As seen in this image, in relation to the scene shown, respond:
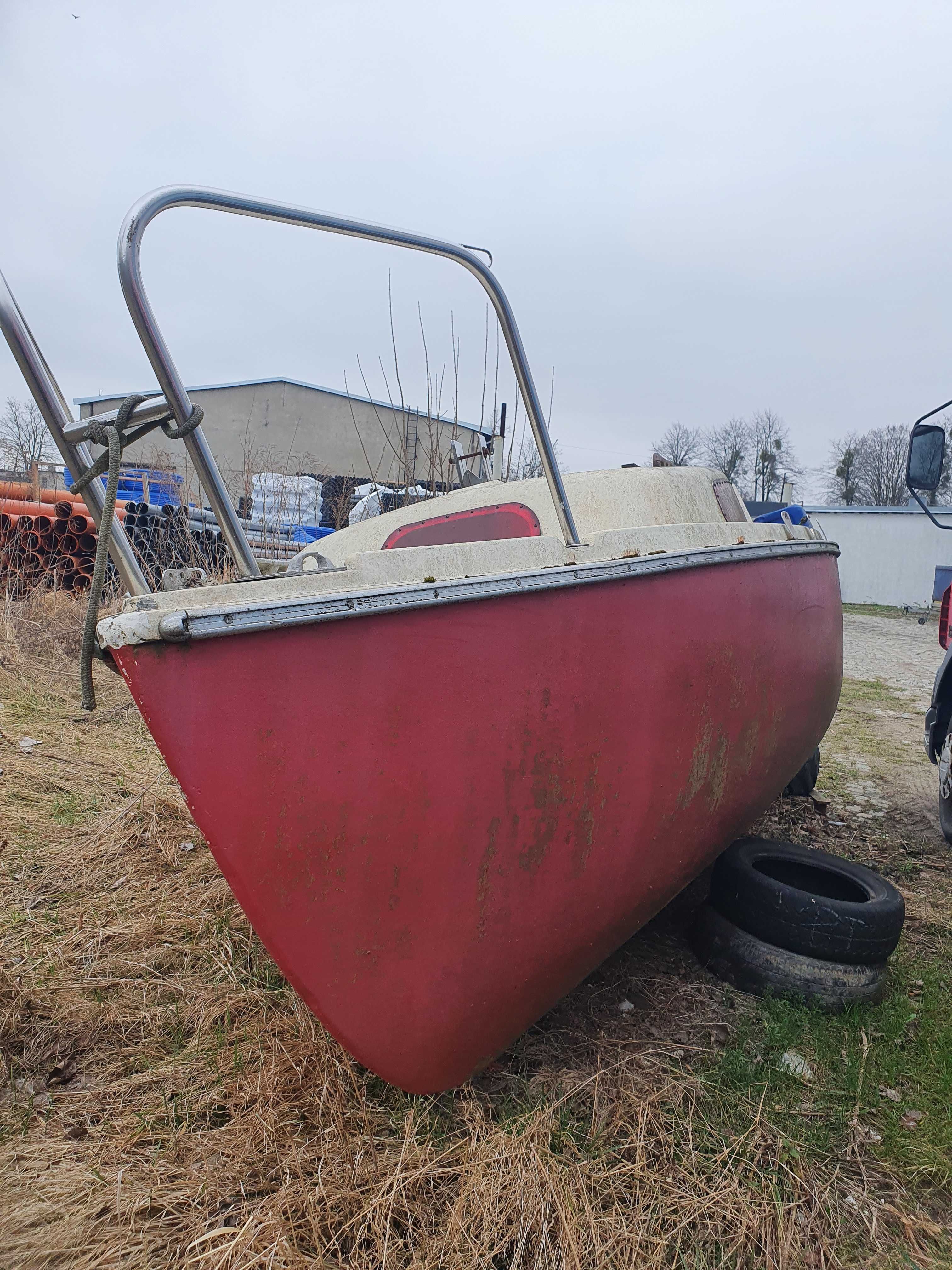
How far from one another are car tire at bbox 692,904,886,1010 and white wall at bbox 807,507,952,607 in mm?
21023

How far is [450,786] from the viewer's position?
158 centimetres

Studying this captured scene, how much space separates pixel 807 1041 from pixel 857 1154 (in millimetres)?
369

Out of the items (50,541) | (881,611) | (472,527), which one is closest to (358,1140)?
(472,527)

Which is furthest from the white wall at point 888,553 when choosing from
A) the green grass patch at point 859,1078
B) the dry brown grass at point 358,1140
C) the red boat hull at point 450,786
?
the dry brown grass at point 358,1140

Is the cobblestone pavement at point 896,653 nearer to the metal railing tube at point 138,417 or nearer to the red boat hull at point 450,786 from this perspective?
the red boat hull at point 450,786

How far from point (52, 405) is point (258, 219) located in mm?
554

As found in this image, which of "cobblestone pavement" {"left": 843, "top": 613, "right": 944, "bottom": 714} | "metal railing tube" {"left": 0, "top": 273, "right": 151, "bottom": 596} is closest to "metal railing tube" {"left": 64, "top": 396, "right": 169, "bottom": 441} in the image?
"metal railing tube" {"left": 0, "top": 273, "right": 151, "bottom": 596}

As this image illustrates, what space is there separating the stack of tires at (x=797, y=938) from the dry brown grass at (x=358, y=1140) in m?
0.12

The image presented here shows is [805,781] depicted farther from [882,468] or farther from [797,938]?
[882,468]

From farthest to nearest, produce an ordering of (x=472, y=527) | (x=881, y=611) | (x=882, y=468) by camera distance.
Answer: (x=882, y=468)
(x=881, y=611)
(x=472, y=527)

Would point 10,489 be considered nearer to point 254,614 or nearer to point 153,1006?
point 153,1006

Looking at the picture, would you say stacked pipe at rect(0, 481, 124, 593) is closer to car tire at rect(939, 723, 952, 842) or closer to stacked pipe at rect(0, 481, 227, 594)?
stacked pipe at rect(0, 481, 227, 594)

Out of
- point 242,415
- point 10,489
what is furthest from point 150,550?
point 242,415

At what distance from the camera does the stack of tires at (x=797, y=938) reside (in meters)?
2.27
